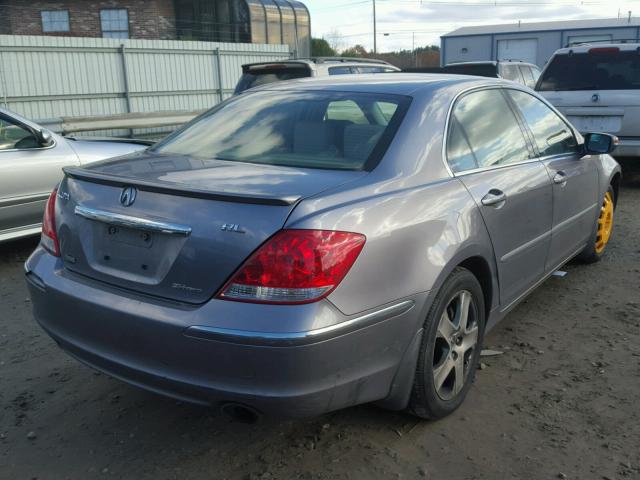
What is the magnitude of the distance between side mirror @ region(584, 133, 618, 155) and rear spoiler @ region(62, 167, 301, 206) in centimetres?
292

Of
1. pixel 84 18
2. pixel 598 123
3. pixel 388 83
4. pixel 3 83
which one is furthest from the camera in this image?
pixel 84 18

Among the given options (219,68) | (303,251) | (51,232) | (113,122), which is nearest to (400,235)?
(303,251)

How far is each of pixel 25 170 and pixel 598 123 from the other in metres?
6.64

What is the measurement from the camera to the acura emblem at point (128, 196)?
261cm

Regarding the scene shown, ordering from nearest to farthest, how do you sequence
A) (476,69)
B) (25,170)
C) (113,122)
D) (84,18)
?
(25,170) → (113,122) → (476,69) → (84,18)

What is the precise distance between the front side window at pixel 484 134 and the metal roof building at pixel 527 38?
29.6m

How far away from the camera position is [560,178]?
13.3 ft

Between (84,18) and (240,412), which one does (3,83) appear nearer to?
(240,412)

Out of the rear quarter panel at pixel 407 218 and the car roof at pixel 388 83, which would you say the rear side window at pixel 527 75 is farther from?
the rear quarter panel at pixel 407 218

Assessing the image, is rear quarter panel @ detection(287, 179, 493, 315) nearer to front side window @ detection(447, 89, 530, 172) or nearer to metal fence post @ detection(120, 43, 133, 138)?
front side window @ detection(447, 89, 530, 172)

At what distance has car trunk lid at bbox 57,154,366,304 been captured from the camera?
2.38 m

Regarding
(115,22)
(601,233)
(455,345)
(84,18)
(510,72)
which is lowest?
(601,233)

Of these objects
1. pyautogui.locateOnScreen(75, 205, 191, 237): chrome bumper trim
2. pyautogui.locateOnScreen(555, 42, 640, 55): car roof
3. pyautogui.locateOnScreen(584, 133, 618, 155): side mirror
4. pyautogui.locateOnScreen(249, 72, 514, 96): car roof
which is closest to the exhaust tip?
pyautogui.locateOnScreen(75, 205, 191, 237): chrome bumper trim

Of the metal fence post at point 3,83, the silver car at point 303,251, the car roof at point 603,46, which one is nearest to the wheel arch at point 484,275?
the silver car at point 303,251
